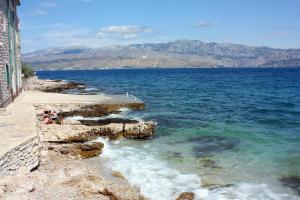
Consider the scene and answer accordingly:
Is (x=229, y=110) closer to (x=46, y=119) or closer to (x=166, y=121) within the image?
(x=166, y=121)

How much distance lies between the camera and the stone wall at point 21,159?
13.1 meters

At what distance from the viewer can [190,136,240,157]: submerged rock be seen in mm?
21641

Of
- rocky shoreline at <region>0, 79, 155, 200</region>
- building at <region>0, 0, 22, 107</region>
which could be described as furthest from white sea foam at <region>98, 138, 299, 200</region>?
building at <region>0, 0, 22, 107</region>

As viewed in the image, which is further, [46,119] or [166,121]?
[166,121]

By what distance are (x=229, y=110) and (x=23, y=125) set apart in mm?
24173

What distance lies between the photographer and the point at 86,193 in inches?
519

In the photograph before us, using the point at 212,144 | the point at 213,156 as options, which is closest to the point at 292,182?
the point at 213,156

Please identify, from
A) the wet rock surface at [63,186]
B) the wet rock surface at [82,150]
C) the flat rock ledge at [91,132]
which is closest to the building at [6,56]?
the flat rock ledge at [91,132]

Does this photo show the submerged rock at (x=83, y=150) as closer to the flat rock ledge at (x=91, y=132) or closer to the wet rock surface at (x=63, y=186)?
the flat rock ledge at (x=91, y=132)

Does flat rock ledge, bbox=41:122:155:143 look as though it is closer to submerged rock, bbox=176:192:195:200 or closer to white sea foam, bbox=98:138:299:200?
white sea foam, bbox=98:138:299:200

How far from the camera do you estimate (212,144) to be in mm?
23359

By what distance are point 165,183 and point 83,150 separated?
512 cm

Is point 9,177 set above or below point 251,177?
above

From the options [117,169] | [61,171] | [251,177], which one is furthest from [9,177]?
[251,177]
